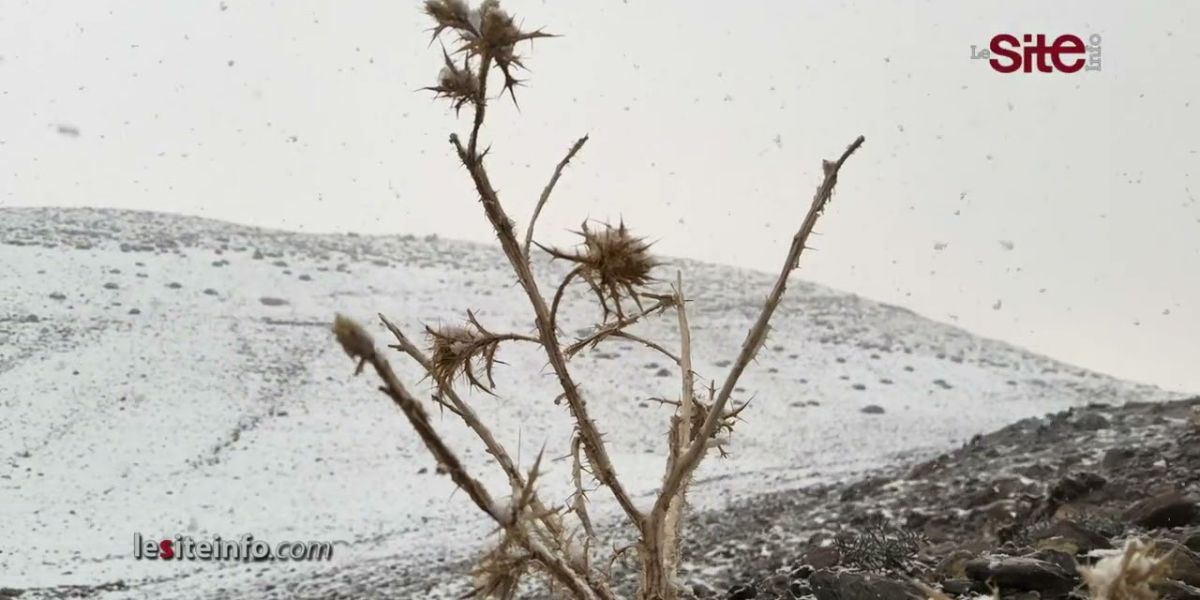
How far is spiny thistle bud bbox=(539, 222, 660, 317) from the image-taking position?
1770 mm

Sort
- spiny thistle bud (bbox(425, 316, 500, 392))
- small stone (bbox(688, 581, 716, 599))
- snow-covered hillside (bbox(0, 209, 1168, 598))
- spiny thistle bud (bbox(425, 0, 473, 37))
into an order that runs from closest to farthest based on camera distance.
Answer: spiny thistle bud (bbox(425, 0, 473, 37)) < spiny thistle bud (bbox(425, 316, 500, 392)) < small stone (bbox(688, 581, 716, 599)) < snow-covered hillside (bbox(0, 209, 1168, 598))

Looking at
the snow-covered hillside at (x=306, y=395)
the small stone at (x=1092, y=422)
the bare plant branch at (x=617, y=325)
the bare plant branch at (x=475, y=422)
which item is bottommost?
the snow-covered hillside at (x=306, y=395)

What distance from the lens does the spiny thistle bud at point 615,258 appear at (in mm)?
1770

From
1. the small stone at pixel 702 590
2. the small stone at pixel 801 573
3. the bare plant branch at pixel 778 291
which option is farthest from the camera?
the small stone at pixel 702 590

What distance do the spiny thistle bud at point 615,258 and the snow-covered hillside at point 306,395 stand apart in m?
8.65

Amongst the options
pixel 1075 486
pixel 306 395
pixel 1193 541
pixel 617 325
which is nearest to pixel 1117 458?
pixel 1075 486

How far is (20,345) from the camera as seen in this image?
17.9 m

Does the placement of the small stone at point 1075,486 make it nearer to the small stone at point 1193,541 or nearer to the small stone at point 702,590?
the small stone at point 1193,541

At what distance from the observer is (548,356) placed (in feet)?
6.13

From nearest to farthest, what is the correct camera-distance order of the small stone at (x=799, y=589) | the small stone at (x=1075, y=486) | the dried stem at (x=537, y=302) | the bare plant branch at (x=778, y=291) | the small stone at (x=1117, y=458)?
the dried stem at (x=537, y=302) → the bare plant branch at (x=778, y=291) → the small stone at (x=799, y=589) → the small stone at (x=1075, y=486) → the small stone at (x=1117, y=458)

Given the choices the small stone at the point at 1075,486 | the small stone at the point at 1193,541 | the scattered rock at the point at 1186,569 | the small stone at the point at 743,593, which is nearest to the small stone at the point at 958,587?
the scattered rock at the point at 1186,569

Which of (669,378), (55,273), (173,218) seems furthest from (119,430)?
(173,218)

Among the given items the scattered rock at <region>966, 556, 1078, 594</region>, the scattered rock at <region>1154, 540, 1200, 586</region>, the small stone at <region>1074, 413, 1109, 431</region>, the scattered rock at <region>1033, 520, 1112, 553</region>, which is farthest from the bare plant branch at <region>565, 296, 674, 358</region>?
the small stone at <region>1074, 413, 1109, 431</region>

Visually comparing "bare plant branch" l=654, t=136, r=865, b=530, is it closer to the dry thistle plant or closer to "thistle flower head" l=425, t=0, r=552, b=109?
the dry thistle plant
